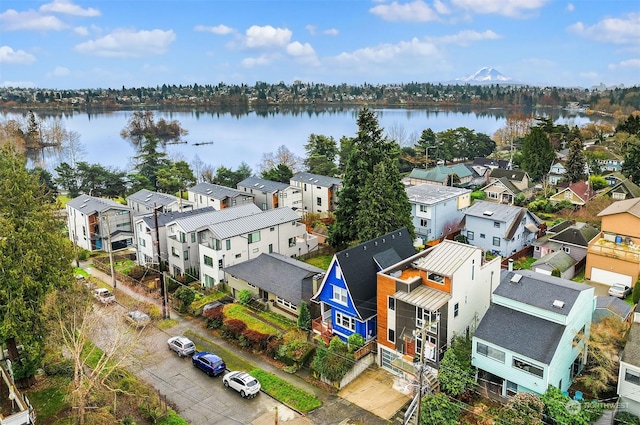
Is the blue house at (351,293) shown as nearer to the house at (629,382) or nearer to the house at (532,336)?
the house at (532,336)

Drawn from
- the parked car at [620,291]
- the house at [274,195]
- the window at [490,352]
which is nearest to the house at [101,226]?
the house at [274,195]

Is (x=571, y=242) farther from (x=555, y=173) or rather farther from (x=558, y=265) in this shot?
(x=555, y=173)

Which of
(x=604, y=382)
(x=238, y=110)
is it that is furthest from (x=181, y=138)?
(x=604, y=382)

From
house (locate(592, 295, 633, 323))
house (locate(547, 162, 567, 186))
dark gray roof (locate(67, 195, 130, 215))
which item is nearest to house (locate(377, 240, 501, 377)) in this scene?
house (locate(592, 295, 633, 323))

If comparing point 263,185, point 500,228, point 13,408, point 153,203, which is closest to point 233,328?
point 13,408

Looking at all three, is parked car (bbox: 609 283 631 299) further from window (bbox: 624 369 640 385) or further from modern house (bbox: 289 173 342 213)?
modern house (bbox: 289 173 342 213)
